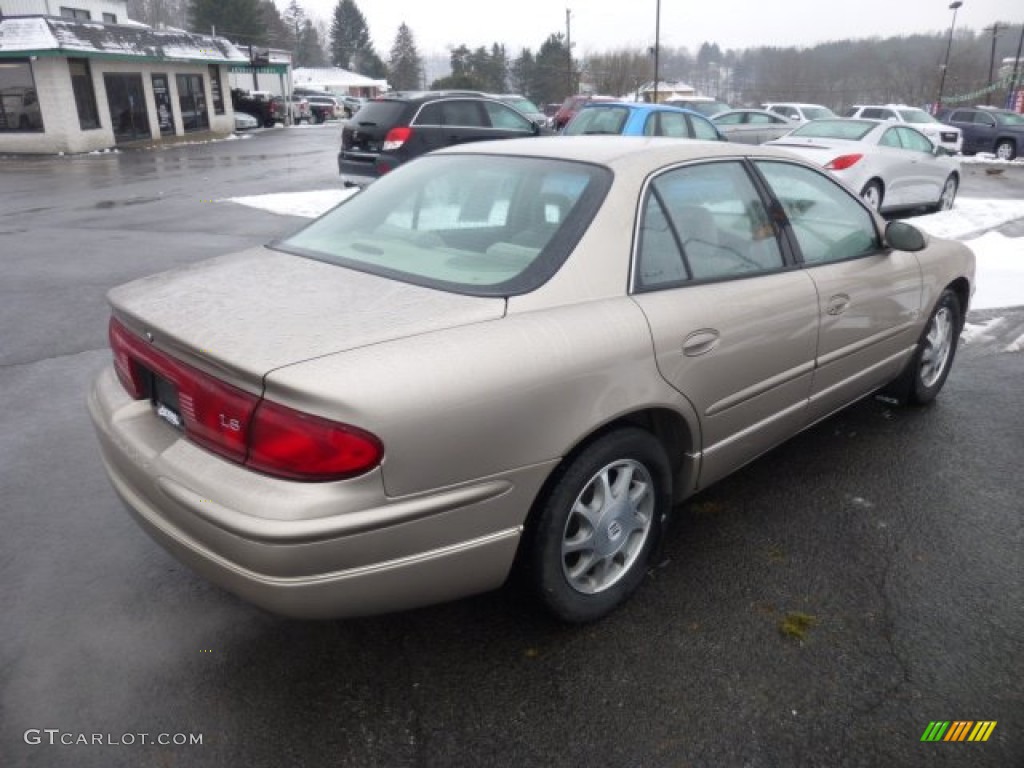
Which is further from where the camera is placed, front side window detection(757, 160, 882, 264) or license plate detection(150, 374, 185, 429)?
front side window detection(757, 160, 882, 264)

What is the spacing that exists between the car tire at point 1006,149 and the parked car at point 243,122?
101 ft

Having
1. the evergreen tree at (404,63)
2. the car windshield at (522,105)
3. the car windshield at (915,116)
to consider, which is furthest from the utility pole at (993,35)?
the evergreen tree at (404,63)

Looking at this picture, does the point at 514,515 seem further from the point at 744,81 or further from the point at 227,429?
the point at 744,81

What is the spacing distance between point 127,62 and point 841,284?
30.0 metres

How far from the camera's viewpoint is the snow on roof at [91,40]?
909 inches

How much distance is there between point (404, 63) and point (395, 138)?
92.7 m

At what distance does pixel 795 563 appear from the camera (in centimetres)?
303

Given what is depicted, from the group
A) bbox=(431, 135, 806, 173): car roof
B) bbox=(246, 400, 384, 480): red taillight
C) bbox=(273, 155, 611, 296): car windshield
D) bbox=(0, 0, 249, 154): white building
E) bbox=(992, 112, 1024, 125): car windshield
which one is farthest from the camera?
bbox=(992, 112, 1024, 125): car windshield

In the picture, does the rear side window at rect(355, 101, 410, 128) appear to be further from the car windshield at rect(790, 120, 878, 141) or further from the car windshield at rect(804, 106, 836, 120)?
the car windshield at rect(804, 106, 836, 120)

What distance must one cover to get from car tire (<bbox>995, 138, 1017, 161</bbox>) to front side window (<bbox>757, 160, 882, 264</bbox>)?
2612cm

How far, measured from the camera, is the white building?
23.6 metres

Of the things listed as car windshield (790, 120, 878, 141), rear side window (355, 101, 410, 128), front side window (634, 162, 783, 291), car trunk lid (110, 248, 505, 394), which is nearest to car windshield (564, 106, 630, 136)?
rear side window (355, 101, 410, 128)

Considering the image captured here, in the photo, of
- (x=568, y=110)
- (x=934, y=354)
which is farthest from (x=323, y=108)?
(x=934, y=354)

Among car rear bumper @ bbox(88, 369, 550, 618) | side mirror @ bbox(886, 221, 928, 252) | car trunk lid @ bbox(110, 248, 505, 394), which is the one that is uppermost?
car trunk lid @ bbox(110, 248, 505, 394)
